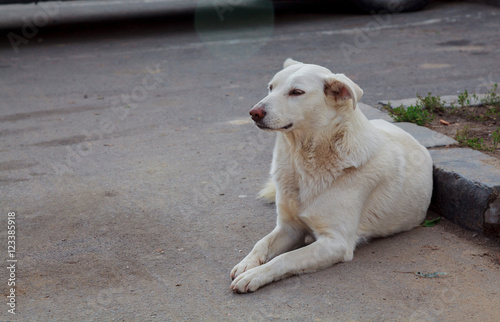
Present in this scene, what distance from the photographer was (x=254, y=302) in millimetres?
3084

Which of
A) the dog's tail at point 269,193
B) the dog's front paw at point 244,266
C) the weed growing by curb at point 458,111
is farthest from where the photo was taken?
the weed growing by curb at point 458,111

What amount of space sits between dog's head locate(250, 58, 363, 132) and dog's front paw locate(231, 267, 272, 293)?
824 millimetres

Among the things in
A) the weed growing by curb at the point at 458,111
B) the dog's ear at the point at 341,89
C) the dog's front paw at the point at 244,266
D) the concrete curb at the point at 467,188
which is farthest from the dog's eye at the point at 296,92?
the weed growing by curb at the point at 458,111

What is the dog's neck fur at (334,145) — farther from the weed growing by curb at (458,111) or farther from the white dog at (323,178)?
the weed growing by curb at (458,111)

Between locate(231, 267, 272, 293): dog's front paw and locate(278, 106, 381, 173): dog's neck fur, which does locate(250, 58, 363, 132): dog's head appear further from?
locate(231, 267, 272, 293): dog's front paw

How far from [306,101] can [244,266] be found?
1.02 metres

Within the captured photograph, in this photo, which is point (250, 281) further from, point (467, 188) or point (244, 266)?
point (467, 188)

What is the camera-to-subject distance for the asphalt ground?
3127mm

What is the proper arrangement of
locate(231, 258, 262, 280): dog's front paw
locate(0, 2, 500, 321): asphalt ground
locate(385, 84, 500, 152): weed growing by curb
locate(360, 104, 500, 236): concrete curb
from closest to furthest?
locate(0, 2, 500, 321): asphalt ground → locate(231, 258, 262, 280): dog's front paw → locate(360, 104, 500, 236): concrete curb → locate(385, 84, 500, 152): weed growing by curb

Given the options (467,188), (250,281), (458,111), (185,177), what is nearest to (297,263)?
(250,281)

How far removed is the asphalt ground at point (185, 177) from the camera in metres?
3.13

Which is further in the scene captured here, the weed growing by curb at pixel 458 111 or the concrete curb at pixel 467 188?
the weed growing by curb at pixel 458 111

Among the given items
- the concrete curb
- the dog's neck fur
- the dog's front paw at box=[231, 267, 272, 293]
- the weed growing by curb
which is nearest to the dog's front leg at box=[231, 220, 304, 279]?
the dog's front paw at box=[231, 267, 272, 293]

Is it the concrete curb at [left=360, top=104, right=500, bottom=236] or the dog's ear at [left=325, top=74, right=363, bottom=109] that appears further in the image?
the concrete curb at [left=360, top=104, right=500, bottom=236]
